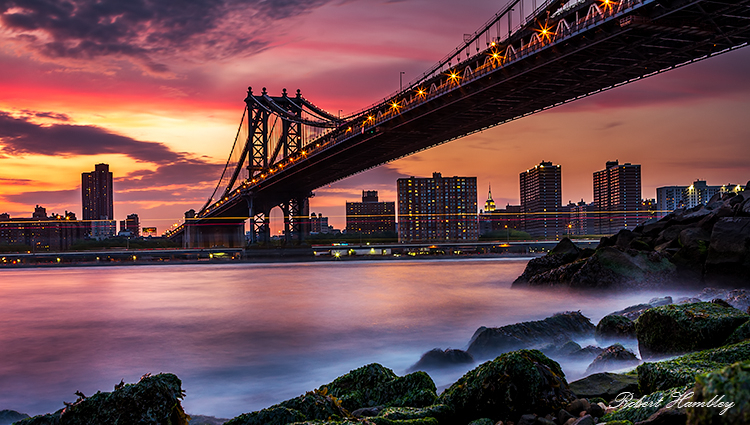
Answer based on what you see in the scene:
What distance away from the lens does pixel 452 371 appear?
7582mm

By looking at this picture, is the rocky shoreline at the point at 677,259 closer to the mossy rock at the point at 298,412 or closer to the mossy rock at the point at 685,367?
the mossy rock at the point at 685,367

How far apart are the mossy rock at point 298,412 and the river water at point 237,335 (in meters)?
3.25

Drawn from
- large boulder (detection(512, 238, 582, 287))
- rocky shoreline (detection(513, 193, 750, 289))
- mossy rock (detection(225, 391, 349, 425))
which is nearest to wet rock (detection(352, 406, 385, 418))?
mossy rock (detection(225, 391, 349, 425))

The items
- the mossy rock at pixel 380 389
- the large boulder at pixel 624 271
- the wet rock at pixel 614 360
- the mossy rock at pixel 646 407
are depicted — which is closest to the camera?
the mossy rock at pixel 646 407

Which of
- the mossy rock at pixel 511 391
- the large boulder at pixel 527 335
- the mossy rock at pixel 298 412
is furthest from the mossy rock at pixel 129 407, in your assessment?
the large boulder at pixel 527 335

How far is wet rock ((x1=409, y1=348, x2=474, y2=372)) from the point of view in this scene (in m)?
7.79

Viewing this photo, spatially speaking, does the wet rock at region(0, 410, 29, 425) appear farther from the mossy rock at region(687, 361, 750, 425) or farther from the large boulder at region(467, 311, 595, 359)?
the mossy rock at region(687, 361, 750, 425)

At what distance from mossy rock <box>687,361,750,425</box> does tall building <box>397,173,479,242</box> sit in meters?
121

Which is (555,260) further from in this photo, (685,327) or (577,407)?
(577,407)

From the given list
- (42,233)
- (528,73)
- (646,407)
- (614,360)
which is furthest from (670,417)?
(42,233)

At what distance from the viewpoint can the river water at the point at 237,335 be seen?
27.0 ft

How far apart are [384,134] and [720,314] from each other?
35.2 metres
